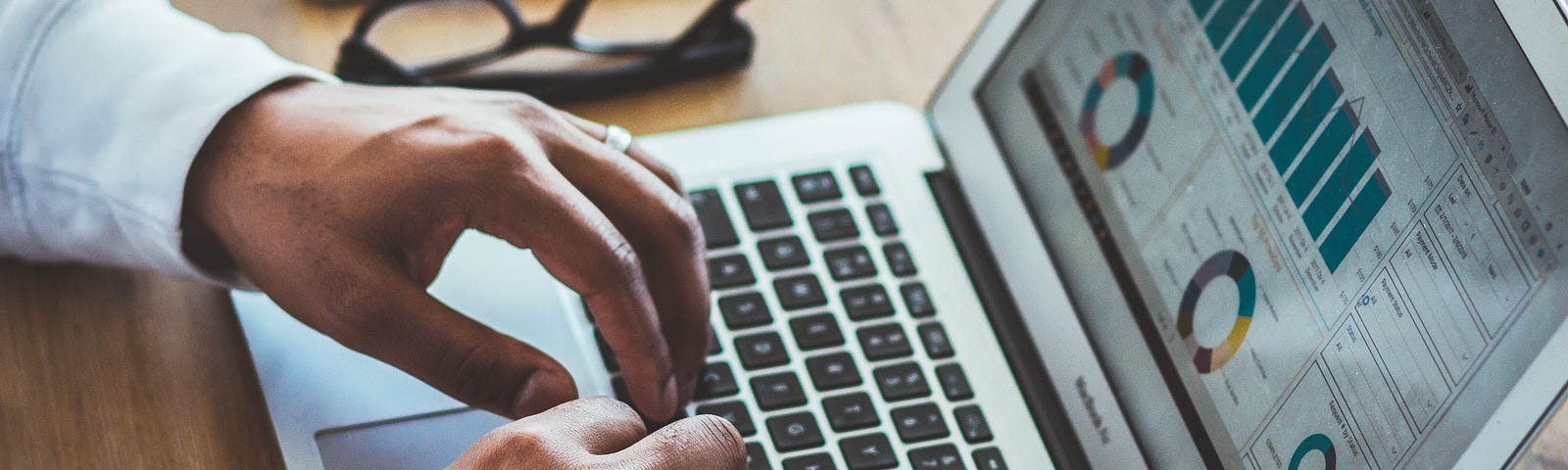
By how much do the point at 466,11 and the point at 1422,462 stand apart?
1.95 feet

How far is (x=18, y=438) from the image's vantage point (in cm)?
54

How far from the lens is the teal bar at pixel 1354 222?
494mm

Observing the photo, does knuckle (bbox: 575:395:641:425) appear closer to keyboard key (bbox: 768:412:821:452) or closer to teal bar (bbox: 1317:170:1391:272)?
keyboard key (bbox: 768:412:821:452)

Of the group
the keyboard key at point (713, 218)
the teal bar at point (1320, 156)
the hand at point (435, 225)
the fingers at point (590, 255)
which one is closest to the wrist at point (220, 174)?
the hand at point (435, 225)

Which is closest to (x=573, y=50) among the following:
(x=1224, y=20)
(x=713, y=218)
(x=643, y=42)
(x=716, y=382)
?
(x=643, y=42)

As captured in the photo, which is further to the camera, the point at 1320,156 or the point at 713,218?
the point at 713,218

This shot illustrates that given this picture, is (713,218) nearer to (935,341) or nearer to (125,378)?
(935,341)

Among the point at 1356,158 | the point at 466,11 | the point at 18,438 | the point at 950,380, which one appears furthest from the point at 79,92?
the point at 1356,158

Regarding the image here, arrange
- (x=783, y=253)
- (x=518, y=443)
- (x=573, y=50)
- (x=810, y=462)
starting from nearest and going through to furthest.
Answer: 1. (x=518, y=443)
2. (x=810, y=462)
3. (x=783, y=253)
4. (x=573, y=50)

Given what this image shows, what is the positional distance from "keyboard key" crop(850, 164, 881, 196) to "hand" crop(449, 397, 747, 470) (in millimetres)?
236

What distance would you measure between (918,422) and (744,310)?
10 cm

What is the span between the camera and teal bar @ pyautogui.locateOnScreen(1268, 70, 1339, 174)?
519mm

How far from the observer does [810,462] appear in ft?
1.90

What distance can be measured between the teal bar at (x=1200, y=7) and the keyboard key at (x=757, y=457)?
270 millimetres
